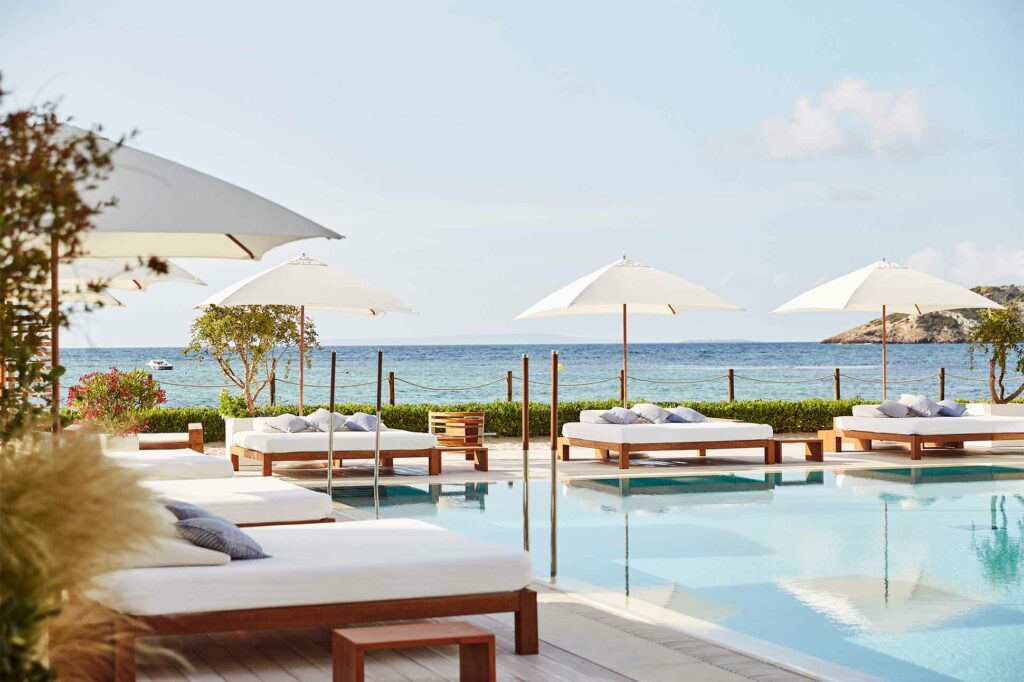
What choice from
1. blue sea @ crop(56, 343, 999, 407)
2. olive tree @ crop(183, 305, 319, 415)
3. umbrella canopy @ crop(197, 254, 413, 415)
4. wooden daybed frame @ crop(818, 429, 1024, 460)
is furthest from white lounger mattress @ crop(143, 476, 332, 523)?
blue sea @ crop(56, 343, 999, 407)

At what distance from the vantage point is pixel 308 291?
1191 centimetres

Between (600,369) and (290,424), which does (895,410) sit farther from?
(600,369)

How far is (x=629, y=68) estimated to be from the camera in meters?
34.7

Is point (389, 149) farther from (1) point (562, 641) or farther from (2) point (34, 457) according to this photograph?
(2) point (34, 457)

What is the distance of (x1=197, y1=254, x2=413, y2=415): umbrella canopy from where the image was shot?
38.9ft

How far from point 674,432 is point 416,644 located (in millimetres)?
9261

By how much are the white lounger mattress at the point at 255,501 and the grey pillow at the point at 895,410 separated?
29.0 ft

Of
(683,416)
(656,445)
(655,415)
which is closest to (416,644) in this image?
(656,445)

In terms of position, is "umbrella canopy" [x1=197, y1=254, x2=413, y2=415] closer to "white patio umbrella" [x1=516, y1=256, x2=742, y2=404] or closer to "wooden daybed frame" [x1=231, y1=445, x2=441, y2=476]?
"wooden daybed frame" [x1=231, y1=445, x2=441, y2=476]

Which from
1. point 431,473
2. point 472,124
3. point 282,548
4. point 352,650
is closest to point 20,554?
point 352,650

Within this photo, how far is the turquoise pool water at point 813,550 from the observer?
5.82m

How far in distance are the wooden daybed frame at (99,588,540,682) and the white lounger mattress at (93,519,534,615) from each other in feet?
0.09

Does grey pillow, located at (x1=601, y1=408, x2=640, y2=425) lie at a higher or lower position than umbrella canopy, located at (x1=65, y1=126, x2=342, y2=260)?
lower

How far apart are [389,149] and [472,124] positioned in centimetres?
297
